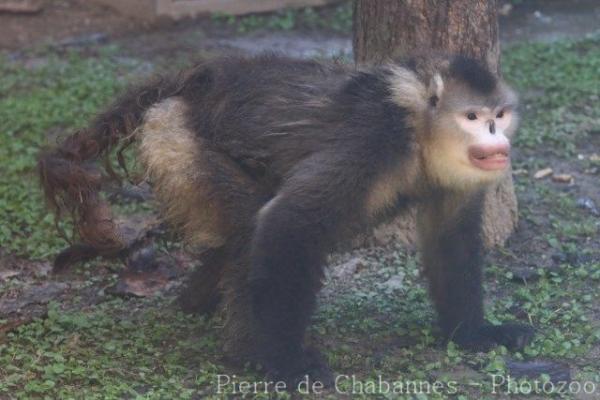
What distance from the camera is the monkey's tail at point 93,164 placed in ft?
16.4

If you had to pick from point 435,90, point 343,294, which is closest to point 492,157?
point 435,90

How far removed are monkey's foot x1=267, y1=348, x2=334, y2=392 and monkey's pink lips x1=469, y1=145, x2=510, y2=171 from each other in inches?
42.2

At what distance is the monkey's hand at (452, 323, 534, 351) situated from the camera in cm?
506

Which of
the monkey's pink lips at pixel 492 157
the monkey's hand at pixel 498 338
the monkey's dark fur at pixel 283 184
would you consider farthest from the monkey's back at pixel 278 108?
the monkey's hand at pixel 498 338

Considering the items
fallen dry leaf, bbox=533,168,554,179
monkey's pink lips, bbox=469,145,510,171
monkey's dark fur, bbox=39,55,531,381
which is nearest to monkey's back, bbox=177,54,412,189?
monkey's dark fur, bbox=39,55,531,381

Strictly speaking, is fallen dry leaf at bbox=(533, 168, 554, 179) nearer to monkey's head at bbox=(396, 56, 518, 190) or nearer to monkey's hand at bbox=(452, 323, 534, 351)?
monkey's hand at bbox=(452, 323, 534, 351)

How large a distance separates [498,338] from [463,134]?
1.00 meters

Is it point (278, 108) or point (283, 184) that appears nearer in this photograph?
point (283, 184)

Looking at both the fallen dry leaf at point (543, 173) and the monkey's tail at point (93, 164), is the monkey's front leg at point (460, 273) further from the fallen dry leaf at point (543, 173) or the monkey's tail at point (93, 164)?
the fallen dry leaf at point (543, 173)

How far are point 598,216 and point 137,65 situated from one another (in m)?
4.22

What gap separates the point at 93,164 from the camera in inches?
204

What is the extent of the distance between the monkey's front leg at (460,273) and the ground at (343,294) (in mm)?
103

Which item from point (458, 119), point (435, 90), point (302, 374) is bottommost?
point (302, 374)

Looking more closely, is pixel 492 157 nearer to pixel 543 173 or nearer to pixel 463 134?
pixel 463 134
